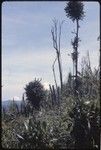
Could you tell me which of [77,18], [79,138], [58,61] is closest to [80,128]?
[79,138]

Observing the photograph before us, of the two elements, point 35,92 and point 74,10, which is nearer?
point 35,92

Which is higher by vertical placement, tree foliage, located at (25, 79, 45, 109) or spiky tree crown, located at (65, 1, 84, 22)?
spiky tree crown, located at (65, 1, 84, 22)

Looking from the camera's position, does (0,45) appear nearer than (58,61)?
Yes

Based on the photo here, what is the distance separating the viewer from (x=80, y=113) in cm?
949

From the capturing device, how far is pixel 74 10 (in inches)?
1020

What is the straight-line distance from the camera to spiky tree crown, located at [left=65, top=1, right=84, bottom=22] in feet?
82.2

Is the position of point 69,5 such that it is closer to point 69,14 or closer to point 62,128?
point 69,14

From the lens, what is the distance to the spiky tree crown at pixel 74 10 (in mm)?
25047

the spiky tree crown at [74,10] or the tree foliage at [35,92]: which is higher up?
the spiky tree crown at [74,10]

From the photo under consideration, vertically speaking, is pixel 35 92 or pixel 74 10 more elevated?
pixel 74 10

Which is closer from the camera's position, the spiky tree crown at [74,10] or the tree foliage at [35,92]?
the tree foliage at [35,92]

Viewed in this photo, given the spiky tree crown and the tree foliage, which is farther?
the spiky tree crown

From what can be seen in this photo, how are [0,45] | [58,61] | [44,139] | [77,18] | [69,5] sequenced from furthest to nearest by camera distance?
1. [58,61]
2. [77,18]
3. [69,5]
4. [44,139]
5. [0,45]

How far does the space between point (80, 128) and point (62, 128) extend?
50 cm
